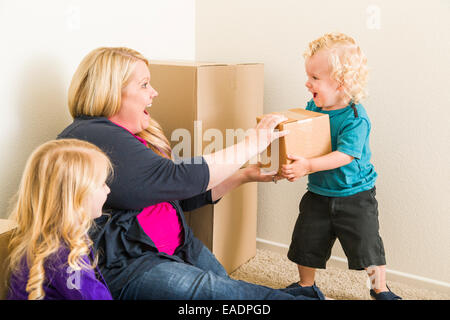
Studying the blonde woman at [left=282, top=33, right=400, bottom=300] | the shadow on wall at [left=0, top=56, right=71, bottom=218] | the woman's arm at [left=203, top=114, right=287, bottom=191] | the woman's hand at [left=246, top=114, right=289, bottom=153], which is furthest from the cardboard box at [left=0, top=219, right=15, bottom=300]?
the blonde woman at [left=282, top=33, right=400, bottom=300]

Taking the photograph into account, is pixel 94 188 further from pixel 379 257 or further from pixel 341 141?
pixel 379 257

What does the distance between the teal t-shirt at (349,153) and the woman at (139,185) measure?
258 millimetres

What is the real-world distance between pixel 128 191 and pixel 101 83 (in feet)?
1.00

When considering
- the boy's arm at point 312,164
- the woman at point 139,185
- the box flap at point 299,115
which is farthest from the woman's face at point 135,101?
the boy's arm at point 312,164

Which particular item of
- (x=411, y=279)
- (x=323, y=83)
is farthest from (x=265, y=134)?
(x=411, y=279)

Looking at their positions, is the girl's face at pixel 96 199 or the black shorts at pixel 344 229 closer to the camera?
the girl's face at pixel 96 199

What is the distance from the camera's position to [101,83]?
120 cm

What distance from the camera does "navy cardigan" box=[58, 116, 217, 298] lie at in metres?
1.12

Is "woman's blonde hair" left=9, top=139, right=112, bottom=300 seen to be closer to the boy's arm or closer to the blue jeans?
the blue jeans

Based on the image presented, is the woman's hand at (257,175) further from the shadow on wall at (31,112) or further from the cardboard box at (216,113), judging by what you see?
the shadow on wall at (31,112)

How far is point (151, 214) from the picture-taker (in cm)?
125

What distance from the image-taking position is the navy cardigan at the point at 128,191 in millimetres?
1125

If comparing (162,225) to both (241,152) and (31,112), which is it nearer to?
(241,152)
